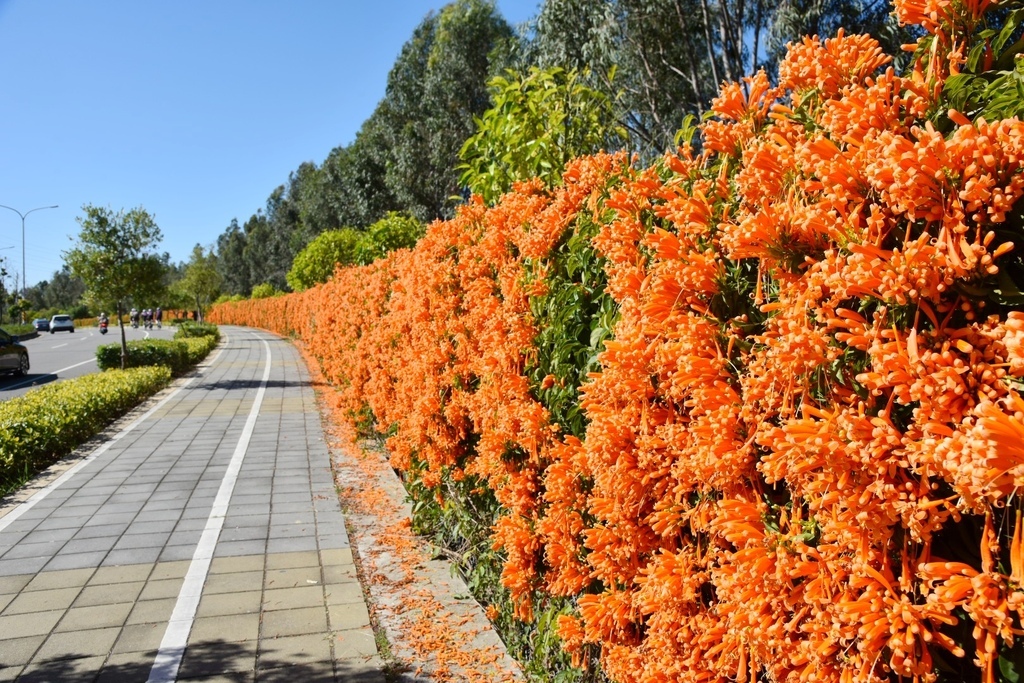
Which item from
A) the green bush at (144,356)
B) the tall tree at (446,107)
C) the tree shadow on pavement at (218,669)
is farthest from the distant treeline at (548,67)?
the green bush at (144,356)

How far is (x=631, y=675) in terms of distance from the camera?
7.88 ft

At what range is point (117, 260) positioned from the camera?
54.7ft

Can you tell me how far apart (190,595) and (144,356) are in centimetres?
1502

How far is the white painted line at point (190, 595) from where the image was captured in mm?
3759

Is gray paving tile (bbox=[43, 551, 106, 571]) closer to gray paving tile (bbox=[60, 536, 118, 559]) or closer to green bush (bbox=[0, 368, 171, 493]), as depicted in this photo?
gray paving tile (bbox=[60, 536, 118, 559])

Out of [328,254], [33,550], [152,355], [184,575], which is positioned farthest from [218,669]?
[328,254]

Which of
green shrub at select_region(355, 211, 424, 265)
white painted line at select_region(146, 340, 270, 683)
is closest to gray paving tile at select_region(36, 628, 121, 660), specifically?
white painted line at select_region(146, 340, 270, 683)

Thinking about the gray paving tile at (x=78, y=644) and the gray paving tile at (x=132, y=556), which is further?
the gray paving tile at (x=132, y=556)

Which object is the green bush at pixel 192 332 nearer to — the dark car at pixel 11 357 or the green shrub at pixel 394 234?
the dark car at pixel 11 357

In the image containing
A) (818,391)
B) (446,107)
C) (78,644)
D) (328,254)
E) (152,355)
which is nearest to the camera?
(818,391)

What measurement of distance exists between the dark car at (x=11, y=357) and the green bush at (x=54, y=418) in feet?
29.1

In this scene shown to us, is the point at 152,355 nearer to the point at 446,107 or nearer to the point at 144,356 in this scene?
the point at 144,356

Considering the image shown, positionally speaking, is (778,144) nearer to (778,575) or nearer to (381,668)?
(778,575)

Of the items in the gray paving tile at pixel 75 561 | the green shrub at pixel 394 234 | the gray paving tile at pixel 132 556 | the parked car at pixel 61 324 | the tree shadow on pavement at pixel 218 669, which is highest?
the green shrub at pixel 394 234
